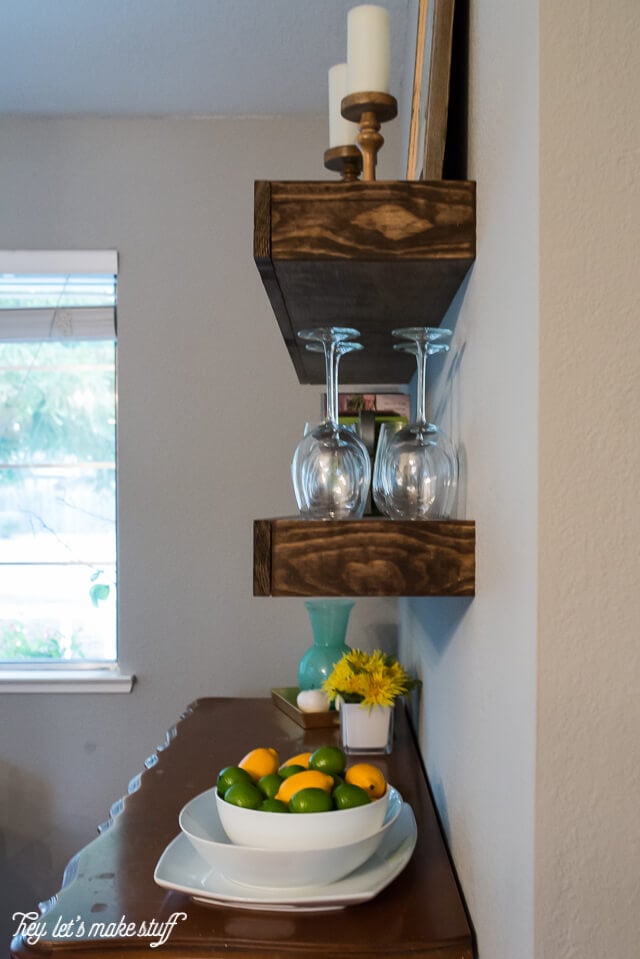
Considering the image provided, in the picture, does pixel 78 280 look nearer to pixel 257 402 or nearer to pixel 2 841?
pixel 257 402

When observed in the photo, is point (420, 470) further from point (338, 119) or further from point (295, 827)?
point (338, 119)

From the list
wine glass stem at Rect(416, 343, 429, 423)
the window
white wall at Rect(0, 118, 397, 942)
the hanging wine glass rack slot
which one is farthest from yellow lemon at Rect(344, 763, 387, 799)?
the window

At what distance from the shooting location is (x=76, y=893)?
3.83 ft

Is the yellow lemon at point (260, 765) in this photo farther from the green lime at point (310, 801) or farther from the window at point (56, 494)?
the window at point (56, 494)

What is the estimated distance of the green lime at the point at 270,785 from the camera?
3.67 feet

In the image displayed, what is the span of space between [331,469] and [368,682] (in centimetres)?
80

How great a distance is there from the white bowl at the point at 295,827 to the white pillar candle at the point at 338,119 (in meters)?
Result: 0.95

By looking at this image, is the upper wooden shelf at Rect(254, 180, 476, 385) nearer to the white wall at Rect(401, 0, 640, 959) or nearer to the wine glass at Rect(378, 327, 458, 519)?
the wine glass at Rect(378, 327, 458, 519)

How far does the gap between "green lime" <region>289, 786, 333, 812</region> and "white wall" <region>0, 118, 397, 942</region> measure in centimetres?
174

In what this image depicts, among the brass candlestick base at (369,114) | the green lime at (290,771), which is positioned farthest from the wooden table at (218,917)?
the brass candlestick base at (369,114)

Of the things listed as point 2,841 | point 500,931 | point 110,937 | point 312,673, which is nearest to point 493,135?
point 500,931

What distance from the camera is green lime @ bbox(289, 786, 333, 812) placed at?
1.04 m

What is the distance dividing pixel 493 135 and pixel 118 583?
220 cm

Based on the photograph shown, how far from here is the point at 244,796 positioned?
107cm
